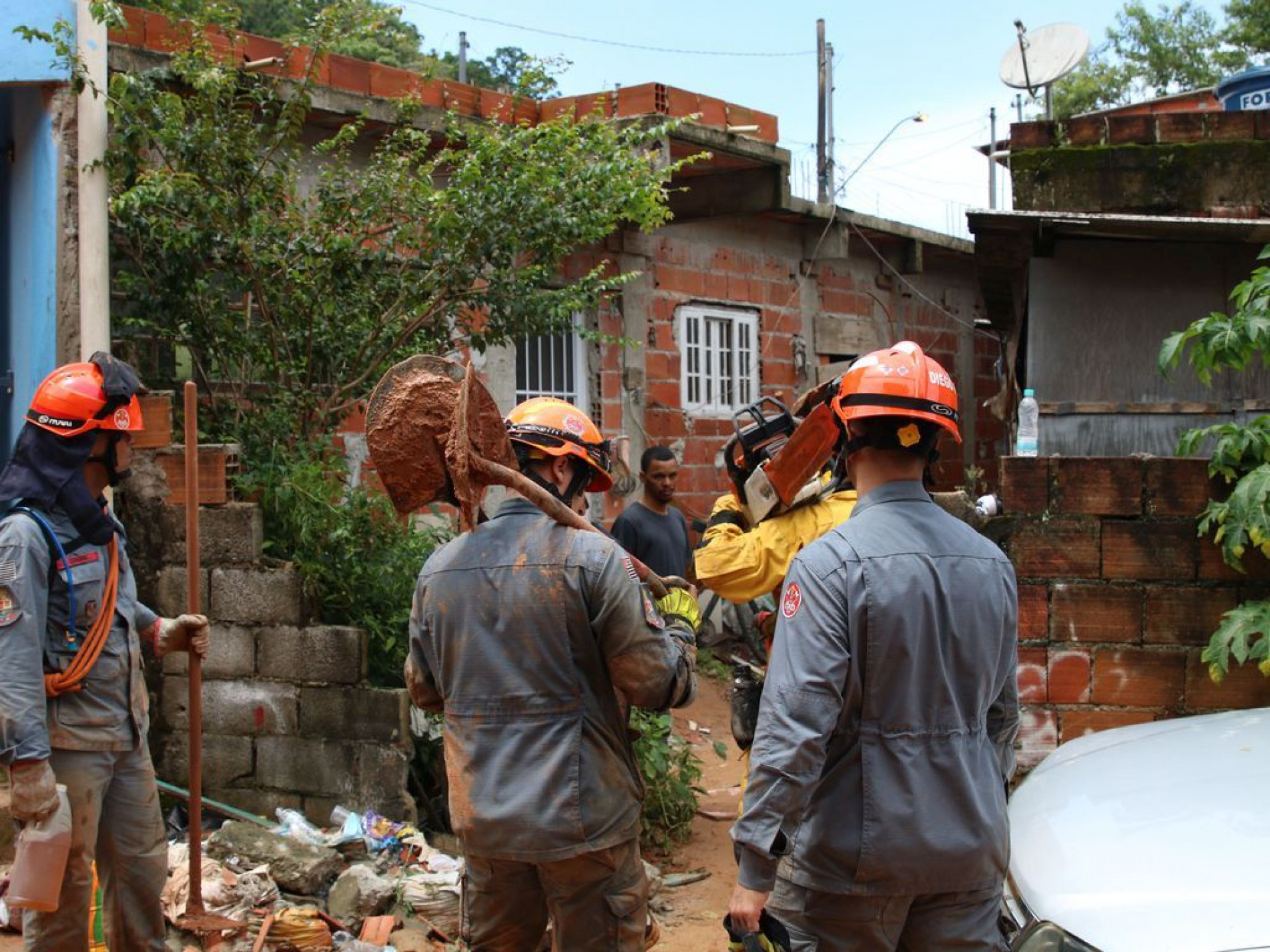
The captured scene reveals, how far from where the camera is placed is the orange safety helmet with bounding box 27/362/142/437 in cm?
377

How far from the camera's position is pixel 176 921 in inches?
179

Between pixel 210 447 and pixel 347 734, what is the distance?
4.83 ft

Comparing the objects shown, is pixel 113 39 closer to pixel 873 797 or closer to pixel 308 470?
pixel 308 470

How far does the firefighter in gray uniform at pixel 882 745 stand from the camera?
252 cm

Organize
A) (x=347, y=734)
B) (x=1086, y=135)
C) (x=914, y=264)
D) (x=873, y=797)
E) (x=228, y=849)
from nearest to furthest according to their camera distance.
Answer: (x=873, y=797) < (x=228, y=849) < (x=347, y=734) < (x=1086, y=135) < (x=914, y=264)

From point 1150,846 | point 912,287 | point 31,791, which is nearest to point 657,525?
point 31,791

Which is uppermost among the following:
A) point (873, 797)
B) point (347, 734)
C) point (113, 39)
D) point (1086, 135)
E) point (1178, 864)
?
point (113, 39)

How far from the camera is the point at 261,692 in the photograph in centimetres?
579

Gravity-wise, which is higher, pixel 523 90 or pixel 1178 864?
pixel 523 90

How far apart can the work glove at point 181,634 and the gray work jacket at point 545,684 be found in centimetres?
166

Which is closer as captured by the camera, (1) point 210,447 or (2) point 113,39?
(1) point 210,447

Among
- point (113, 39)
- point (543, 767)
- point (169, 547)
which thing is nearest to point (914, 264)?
point (113, 39)

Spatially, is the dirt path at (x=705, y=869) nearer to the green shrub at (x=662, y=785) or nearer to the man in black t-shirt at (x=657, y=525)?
the green shrub at (x=662, y=785)

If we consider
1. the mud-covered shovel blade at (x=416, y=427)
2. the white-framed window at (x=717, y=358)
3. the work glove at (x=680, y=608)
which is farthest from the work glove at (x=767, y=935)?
the white-framed window at (x=717, y=358)
